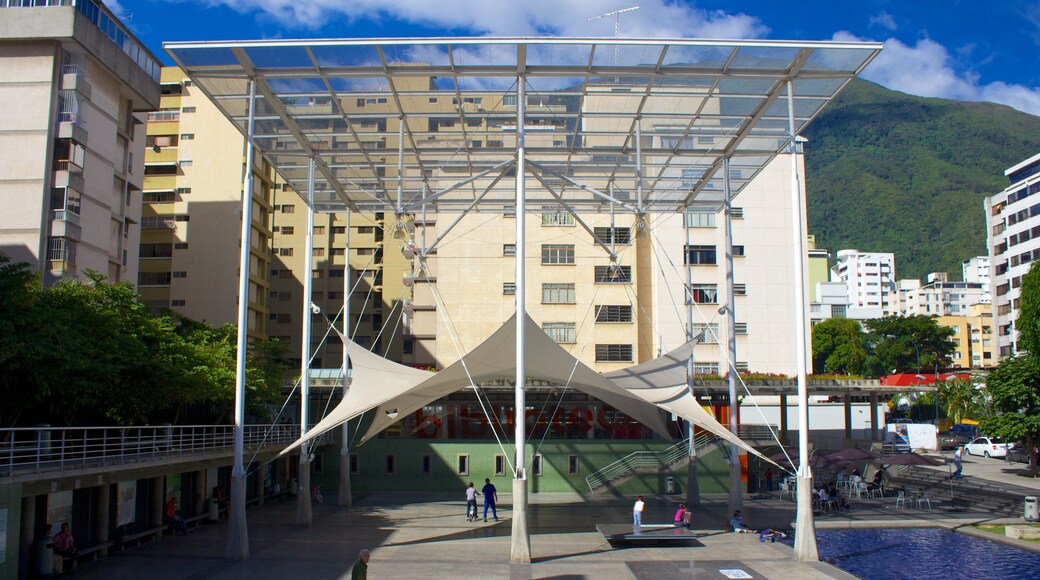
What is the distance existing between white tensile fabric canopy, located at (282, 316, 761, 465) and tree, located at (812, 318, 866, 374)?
66879mm

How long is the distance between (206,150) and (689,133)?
127 feet

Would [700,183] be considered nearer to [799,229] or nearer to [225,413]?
[799,229]

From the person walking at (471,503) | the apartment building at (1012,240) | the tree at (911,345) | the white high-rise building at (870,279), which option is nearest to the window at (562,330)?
the person walking at (471,503)

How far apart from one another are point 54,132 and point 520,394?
2834 cm

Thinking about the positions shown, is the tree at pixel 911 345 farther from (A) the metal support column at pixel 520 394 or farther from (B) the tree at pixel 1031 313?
(A) the metal support column at pixel 520 394

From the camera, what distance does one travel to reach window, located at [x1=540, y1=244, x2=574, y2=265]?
47.2 meters

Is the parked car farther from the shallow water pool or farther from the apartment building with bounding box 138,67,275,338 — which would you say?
the apartment building with bounding box 138,67,275,338

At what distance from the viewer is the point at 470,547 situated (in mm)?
20719

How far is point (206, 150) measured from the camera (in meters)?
54.2

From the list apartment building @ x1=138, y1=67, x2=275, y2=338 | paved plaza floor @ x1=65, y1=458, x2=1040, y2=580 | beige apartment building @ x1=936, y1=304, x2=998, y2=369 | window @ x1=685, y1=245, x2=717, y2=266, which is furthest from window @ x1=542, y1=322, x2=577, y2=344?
beige apartment building @ x1=936, y1=304, x2=998, y2=369

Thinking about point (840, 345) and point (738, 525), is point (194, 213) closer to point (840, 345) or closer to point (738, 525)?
point (738, 525)

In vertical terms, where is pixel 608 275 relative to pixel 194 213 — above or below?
below

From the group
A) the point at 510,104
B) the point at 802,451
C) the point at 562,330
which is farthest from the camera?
the point at 562,330

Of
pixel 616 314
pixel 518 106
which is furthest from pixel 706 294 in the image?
pixel 518 106
